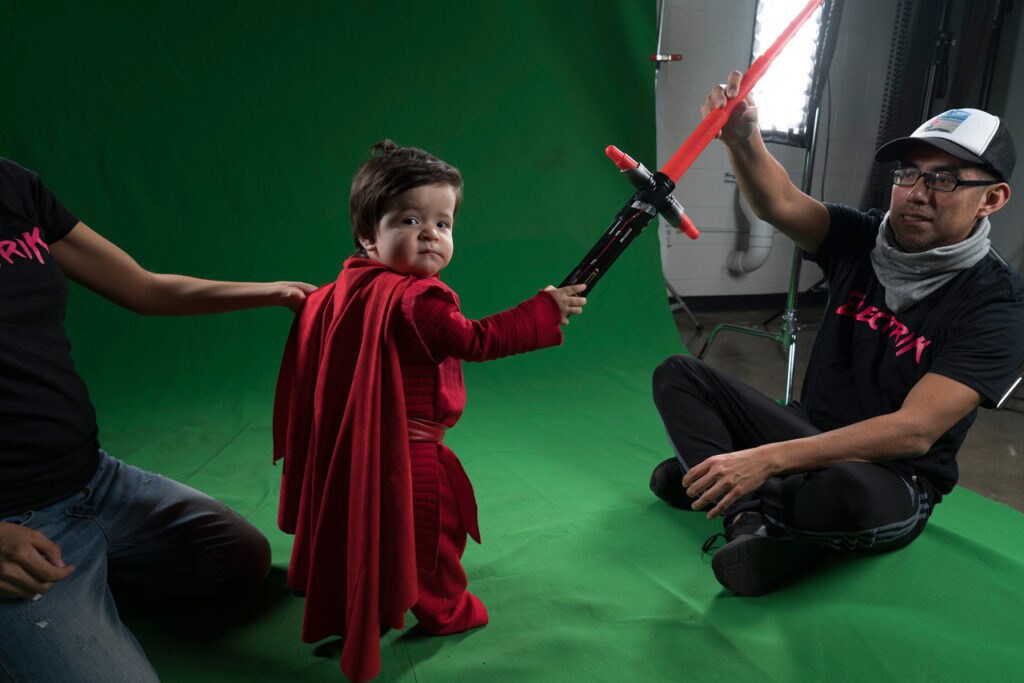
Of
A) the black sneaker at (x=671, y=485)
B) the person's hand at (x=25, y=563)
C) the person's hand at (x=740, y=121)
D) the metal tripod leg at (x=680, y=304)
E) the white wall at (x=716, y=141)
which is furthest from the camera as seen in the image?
the white wall at (x=716, y=141)

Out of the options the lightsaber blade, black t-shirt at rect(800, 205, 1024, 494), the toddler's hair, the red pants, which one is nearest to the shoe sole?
black t-shirt at rect(800, 205, 1024, 494)

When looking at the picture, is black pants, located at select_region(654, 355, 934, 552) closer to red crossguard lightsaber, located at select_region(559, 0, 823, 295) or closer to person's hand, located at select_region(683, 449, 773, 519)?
person's hand, located at select_region(683, 449, 773, 519)

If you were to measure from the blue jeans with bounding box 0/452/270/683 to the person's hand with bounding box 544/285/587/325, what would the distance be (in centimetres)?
73

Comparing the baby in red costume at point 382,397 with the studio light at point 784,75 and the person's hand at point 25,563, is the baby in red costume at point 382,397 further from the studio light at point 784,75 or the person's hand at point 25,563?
the studio light at point 784,75

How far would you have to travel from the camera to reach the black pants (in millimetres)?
1259

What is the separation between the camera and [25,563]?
2.75 feet

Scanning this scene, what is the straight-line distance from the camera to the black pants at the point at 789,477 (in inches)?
49.6

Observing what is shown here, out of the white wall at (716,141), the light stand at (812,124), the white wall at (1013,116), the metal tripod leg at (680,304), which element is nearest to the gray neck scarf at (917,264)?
the light stand at (812,124)

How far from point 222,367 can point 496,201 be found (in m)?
1.23

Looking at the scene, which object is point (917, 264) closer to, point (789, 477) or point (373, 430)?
point (789, 477)

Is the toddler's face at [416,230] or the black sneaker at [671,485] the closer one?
the toddler's face at [416,230]

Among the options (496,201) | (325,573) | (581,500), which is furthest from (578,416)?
(325,573)

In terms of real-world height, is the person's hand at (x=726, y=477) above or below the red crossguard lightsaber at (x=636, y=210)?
below

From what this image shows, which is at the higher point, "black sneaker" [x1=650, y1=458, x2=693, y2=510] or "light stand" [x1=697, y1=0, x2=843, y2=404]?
"light stand" [x1=697, y1=0, x2=843, y2=404]
